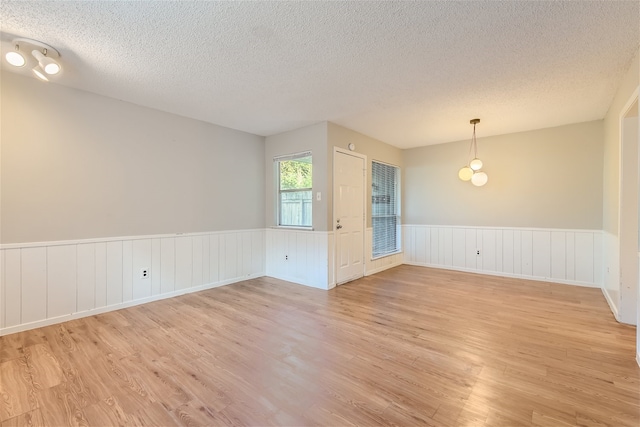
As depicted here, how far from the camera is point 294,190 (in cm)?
497

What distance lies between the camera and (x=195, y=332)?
2.85m

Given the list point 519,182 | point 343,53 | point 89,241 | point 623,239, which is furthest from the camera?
point 519,182

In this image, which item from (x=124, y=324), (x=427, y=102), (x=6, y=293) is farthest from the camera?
(x=427, y=102)

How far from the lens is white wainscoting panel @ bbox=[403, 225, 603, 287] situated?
4.45 metres

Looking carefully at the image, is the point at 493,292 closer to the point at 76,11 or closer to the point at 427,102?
the point at 427,102

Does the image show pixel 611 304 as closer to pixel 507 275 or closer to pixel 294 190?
pixel 507 275

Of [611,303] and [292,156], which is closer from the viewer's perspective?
[611,303]

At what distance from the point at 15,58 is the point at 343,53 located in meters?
2.80

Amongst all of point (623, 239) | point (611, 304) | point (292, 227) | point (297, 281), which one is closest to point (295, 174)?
point (292, 227)

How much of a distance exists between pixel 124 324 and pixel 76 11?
2.89 metres

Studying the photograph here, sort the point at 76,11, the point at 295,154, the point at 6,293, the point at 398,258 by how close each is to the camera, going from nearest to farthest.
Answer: the point at 76,11, the point at 6,293, the point at 295,154, the point at 398,258

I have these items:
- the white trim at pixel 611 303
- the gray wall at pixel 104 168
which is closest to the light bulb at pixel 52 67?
the gray wall at pixel 104 168

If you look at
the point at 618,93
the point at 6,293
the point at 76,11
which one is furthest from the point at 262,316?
the point at 618,93

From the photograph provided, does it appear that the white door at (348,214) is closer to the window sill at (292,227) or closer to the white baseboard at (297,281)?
the white baseboard at (297,281)
